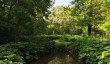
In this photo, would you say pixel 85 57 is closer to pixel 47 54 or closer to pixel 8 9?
pixel 47 54

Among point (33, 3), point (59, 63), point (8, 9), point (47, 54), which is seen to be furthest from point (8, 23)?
point (59, 63)

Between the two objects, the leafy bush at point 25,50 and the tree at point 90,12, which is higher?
the tree at point 90,12

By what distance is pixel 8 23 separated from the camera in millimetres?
25516

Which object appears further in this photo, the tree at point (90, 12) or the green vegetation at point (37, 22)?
the tree at point (90, 12)

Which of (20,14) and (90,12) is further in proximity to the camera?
(90,12)

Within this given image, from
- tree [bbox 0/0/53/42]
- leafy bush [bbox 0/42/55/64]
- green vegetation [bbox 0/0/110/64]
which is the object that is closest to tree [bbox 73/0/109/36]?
green vegetation [bbox 0/0/110/64]

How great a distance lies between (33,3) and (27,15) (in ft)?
5.48

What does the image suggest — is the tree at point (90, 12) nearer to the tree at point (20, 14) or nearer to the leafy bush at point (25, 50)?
the tree at point (20, 14)

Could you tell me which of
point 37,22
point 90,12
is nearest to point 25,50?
point 37,22

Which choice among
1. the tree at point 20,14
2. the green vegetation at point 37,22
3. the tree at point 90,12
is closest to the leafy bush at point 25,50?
the green vegetation at point 37,22

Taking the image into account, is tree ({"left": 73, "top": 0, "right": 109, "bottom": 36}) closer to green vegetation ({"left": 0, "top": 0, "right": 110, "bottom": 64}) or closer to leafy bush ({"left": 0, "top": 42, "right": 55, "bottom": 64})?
green vegetation ({"left": 0, "top": 0, "right": 110, "bottom": 64})

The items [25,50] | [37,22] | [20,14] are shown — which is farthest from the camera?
[37,22]

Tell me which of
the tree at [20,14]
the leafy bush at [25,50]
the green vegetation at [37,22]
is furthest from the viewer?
the tree at [20,14]

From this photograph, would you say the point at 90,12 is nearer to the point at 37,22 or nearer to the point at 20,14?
the point at 37,22
